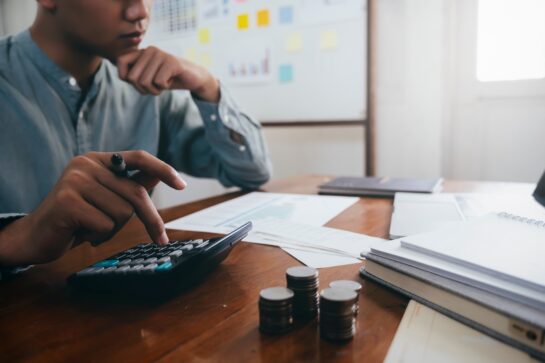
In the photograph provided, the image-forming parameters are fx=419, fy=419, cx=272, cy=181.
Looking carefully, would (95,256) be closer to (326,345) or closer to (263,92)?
(326,345)

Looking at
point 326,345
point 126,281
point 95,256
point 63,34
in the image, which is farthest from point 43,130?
point 326,345

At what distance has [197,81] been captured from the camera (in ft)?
3.19

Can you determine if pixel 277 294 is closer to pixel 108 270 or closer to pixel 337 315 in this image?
pixel 337 315

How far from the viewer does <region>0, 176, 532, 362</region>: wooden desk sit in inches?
12.0

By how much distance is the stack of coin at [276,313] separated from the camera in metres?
0.32

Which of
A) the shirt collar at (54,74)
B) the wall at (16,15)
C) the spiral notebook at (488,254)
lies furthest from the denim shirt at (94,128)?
the wall at (16,15)

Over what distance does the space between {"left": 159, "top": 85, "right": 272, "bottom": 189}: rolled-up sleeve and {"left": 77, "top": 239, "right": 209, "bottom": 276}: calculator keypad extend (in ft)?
1.84

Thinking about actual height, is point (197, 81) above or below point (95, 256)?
above

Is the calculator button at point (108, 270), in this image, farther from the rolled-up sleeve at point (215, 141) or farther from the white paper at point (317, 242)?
the rolled-up sleeve at point (215, 141)

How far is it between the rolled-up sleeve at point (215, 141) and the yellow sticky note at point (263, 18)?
0.84 meters

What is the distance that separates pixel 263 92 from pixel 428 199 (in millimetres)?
1261

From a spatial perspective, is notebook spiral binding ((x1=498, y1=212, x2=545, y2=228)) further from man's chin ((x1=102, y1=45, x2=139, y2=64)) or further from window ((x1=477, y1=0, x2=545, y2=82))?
window ((x1=477, y1=0, x2=545, y2=82))

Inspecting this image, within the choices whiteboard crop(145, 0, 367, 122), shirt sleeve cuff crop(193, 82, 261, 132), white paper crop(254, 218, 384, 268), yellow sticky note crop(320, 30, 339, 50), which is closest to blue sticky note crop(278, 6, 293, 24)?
whiteboard crop(145, 0, 367, 122)

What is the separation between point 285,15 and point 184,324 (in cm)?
169
